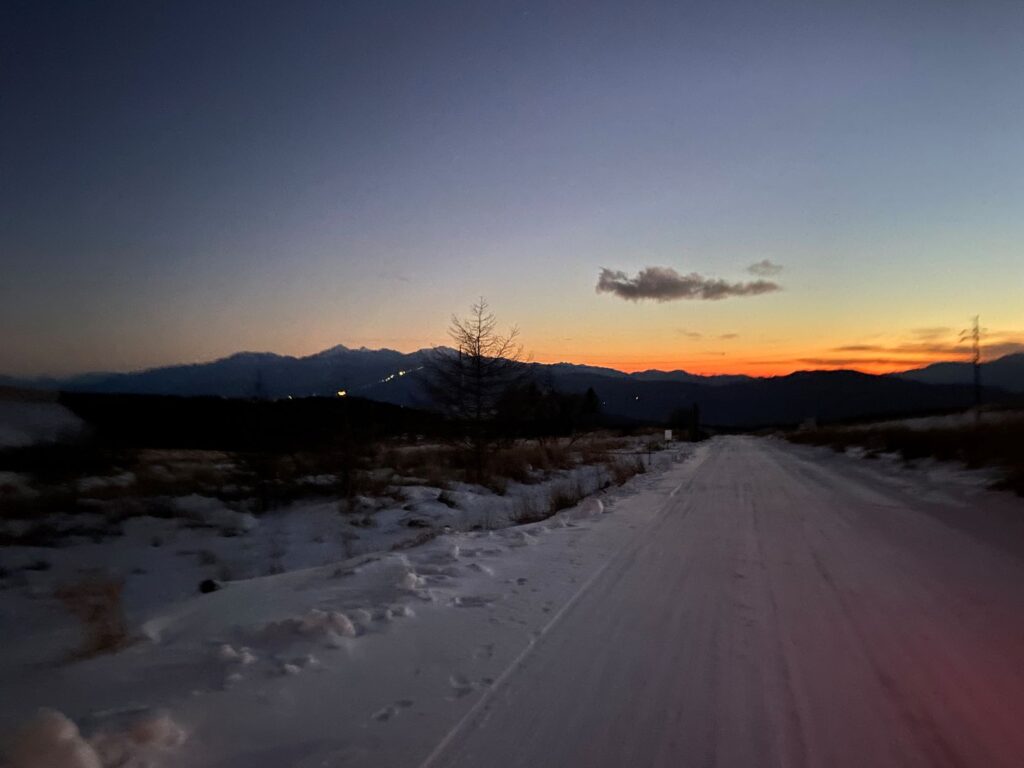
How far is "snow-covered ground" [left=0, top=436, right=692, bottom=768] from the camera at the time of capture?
464cm

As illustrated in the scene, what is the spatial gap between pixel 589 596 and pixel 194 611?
437cm

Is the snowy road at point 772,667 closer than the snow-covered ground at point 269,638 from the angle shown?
Yes

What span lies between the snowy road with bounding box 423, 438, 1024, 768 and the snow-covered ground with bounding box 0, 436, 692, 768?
57cm

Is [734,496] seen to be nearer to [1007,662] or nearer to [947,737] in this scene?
[1007,662]

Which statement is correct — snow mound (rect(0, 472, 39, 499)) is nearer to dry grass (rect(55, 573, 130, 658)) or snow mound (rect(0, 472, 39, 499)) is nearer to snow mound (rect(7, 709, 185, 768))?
dry grass (rect(55, 573, 130, 658))

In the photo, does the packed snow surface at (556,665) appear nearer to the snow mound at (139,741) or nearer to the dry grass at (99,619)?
the snow mound at (139,741)

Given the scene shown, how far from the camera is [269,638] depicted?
6.66 m

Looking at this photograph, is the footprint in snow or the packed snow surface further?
the footprint in snow

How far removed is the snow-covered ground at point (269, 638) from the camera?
464 centimetres

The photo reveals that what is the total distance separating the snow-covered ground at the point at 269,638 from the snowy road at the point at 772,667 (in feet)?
1.89

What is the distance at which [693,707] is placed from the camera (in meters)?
5.06

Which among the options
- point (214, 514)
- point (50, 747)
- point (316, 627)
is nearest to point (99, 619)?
point (316, 627)

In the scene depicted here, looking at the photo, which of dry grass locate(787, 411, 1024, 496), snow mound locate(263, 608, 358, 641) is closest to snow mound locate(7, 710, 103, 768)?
snow mound locate(263, 608, 358, 641)

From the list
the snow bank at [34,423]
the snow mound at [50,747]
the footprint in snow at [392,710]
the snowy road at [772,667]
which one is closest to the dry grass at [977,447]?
the snowy road at [772,667]
